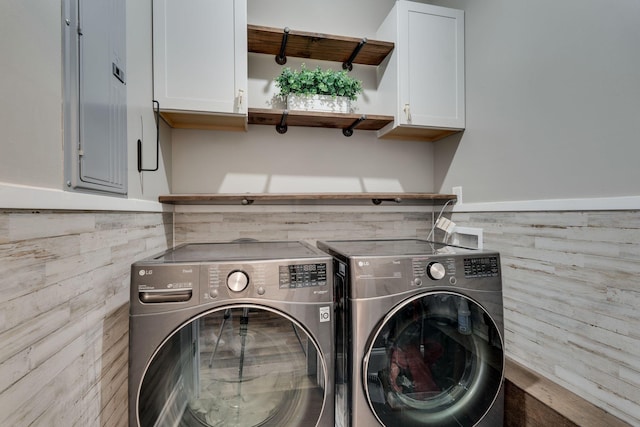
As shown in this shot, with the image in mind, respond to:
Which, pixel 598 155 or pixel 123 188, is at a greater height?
pixel 598 155

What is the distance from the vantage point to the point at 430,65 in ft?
5.89

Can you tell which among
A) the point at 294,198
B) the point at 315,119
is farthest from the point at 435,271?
the point at 315,119

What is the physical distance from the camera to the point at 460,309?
1.22 metres

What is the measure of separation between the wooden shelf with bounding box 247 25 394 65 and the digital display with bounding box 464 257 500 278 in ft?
4.35

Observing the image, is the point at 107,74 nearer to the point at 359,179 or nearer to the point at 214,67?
the point at 214,67

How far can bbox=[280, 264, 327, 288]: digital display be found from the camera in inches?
42.5

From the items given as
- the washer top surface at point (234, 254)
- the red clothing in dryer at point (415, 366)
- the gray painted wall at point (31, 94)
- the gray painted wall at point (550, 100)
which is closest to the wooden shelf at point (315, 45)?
the gray painted wall at point (550, 100)

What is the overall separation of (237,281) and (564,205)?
4.34 ft

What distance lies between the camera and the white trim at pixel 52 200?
592 mm

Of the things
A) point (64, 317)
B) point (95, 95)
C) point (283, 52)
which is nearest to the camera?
point (64, 317)

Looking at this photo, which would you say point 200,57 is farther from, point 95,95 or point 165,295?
point 165,295

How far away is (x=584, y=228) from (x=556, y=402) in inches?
26.9

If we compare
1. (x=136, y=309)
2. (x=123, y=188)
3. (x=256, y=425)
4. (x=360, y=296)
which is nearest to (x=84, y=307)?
(x=136, y=309)

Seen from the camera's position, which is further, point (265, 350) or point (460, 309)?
point (460, 309)
